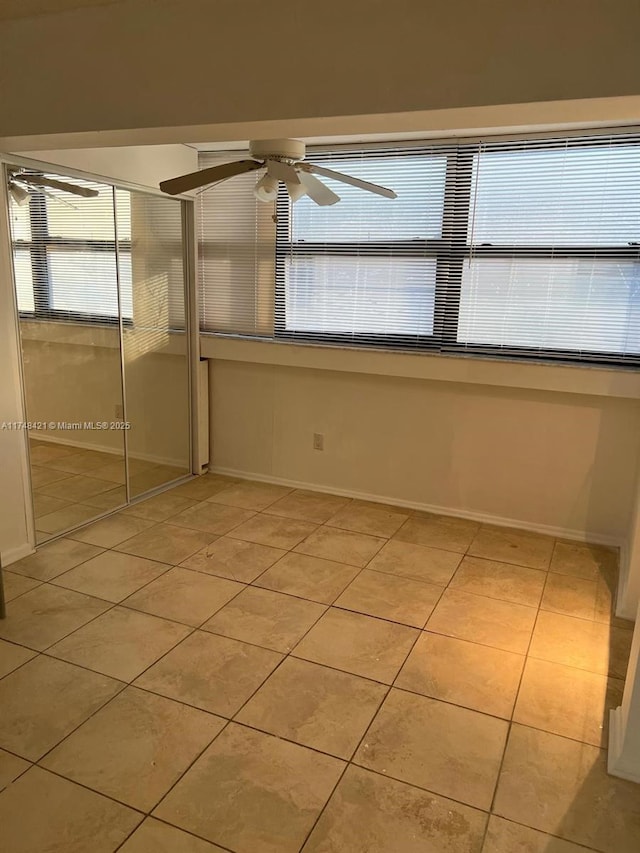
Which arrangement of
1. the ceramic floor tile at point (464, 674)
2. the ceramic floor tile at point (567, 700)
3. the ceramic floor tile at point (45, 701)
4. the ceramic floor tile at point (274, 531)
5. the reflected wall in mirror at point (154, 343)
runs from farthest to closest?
the reflected wall in mirror at point (154, 343) → the ceramic floor tile at point (274, 531) → the ceramic floor tile at point (464, 674) → the ceramic floor tile at point (567, 700) → the ceramic floor tile at point (45, 701)

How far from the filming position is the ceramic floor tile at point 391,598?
9.28ft

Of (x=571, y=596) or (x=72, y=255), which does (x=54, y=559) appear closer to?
(x=72, y=255)

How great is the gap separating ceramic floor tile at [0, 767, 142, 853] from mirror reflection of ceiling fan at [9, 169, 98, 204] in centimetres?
251

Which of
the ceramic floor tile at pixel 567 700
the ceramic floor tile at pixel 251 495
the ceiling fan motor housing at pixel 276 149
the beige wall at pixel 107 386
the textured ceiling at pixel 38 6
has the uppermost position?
the textured ceiling at pixel 38 6

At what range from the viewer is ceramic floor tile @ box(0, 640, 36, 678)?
2.35 m

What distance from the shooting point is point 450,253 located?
12.3 feet

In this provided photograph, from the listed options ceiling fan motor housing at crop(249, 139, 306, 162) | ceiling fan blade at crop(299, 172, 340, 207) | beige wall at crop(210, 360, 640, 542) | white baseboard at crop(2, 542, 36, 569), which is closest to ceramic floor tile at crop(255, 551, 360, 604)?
beige wall at crop(210, 360, 640, 542)

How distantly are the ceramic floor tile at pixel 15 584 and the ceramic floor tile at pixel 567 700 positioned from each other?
2.24 meters

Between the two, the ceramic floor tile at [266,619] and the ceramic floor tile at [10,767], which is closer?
the ceramic floor tile at [10,767]

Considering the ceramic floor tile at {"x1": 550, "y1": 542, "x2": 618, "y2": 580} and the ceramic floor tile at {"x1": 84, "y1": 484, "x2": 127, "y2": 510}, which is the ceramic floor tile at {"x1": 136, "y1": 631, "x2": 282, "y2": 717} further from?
the ceramic floor tile at {"x1": 550, "y1": 542, "x2": 618, "y2": 580}

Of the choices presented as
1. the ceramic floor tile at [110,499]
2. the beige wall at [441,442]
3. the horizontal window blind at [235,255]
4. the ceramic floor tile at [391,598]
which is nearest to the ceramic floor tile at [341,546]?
the ceramic floor tile at [391,598]

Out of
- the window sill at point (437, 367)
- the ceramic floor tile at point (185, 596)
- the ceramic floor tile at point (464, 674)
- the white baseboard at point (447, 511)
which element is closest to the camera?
the ceramic floor tile at point (464, 674)

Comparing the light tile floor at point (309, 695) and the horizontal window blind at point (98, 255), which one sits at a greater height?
the horizontal window blind at point (98, 255)

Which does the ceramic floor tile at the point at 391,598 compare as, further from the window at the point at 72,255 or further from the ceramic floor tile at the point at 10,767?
the window at the point at 72,255
